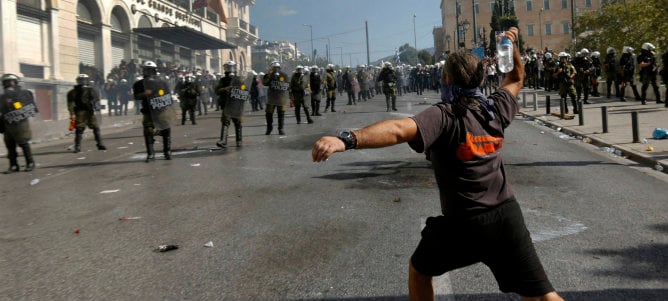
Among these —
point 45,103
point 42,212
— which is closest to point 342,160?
point 42,212

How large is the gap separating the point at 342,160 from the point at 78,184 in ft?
13.6

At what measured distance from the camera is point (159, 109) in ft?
36.3

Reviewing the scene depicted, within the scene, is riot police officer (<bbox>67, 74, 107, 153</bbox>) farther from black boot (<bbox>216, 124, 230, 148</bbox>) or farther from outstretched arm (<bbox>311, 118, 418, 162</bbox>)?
outstretched arm (<bbox>311, 118, 418, 162</bbox>)

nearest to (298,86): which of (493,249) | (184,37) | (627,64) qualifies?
(627,64)

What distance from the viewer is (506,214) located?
108 inches

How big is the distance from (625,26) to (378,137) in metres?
25.4

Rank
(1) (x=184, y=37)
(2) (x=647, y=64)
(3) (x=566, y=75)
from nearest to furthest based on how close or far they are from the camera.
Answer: (3) (x=566, y=75), (2) (x=647, y=64), (1) (x=184, y=37)

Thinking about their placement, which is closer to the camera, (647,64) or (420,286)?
(420,286)

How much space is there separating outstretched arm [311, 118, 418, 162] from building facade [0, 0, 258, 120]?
2257 centimetres

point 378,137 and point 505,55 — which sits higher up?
point 505,55

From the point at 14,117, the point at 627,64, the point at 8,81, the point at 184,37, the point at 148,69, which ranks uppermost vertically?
the point at 184,37

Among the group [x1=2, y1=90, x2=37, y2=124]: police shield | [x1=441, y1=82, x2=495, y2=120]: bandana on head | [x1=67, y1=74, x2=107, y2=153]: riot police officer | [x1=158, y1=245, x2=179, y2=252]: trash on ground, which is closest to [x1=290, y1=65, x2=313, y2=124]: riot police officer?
[x1=67, y1=74, x2=107, y2=153]: riot police officer

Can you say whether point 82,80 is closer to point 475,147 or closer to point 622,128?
point 622,128

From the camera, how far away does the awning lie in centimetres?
3556
